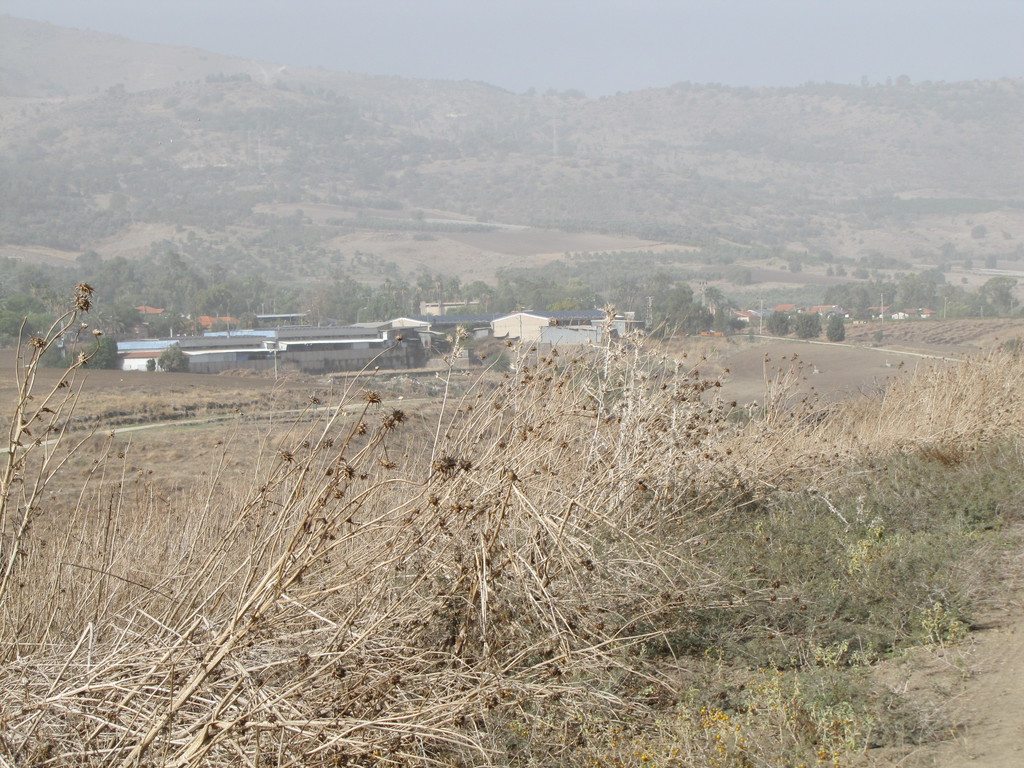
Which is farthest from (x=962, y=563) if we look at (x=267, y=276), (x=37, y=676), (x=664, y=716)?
(x=267, y=276)

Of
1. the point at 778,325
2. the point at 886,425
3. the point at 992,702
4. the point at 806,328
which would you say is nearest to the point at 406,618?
the point at 992,702

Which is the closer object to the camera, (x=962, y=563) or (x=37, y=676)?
(x=37, y=676)

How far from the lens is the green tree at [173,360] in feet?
172

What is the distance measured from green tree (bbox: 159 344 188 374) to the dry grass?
158ft

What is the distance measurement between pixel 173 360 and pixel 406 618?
52.1 metres

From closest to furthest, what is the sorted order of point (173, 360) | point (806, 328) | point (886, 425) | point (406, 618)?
point (406, 618) < point (886, 425) < point (173, 360) < point (806, 328)

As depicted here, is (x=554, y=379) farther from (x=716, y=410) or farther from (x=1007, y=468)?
(x=1007, y=468)

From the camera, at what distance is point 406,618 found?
12.2 ft

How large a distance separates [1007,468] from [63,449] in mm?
18720

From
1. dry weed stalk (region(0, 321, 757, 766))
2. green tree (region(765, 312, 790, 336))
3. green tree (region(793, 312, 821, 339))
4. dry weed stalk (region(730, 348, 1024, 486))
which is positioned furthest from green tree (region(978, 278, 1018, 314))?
dry weed stalk (region(0, 321, 757, 766))

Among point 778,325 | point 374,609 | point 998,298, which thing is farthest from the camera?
point 998,298

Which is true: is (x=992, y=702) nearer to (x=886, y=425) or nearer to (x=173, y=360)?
(x=886, y=425)

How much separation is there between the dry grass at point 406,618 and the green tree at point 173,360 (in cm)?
4826

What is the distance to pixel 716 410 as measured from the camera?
25.2 ft
